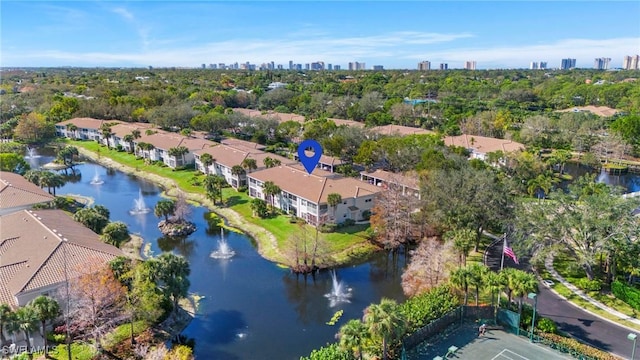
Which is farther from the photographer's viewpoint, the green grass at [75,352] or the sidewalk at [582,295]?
the sidewalk at [582,295]

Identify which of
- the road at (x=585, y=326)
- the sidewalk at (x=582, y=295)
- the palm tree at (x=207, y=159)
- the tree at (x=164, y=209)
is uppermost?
the palm tree at (x=207, y=159)

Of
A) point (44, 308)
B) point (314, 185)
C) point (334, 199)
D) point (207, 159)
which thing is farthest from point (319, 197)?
point (44, 308)

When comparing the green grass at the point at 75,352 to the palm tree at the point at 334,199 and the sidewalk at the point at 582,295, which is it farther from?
the sidewalk at the point at 582,295

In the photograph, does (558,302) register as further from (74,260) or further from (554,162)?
(554,162)

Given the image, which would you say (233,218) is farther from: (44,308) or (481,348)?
(481,348)

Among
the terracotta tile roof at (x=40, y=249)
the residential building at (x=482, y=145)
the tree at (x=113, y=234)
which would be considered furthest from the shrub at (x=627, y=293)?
the residential building at (x=482, y=145)
